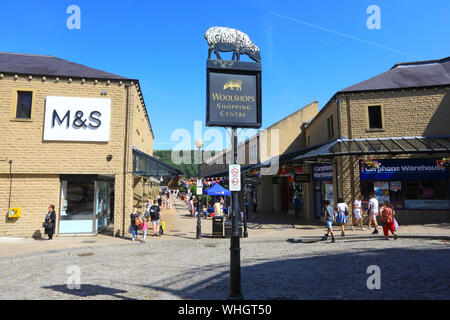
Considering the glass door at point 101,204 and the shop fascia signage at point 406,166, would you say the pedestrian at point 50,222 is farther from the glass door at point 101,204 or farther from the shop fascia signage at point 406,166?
the shop fascia signage at point 406,166

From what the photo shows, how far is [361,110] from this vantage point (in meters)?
16.9

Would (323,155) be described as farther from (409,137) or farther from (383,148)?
(409,137)

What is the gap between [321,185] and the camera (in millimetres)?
19141

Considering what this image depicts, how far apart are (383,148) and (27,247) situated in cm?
1733

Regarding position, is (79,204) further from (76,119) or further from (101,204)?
(76,119)

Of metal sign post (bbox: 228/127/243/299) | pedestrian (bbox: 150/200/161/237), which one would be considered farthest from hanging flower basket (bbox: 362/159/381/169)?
metal sign post (bbox: 228/127/243/299)

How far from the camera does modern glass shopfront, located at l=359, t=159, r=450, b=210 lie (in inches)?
623

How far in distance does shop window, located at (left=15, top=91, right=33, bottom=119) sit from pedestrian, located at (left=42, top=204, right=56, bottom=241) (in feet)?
15.9

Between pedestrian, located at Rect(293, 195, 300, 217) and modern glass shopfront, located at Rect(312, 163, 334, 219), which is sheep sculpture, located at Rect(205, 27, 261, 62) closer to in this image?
modern glass shopfront, located at Rect(312, 163, 334, 219)

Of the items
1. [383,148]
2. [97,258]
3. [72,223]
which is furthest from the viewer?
[383,148]

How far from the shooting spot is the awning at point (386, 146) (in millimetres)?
14703

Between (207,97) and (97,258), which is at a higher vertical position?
(207,97)
